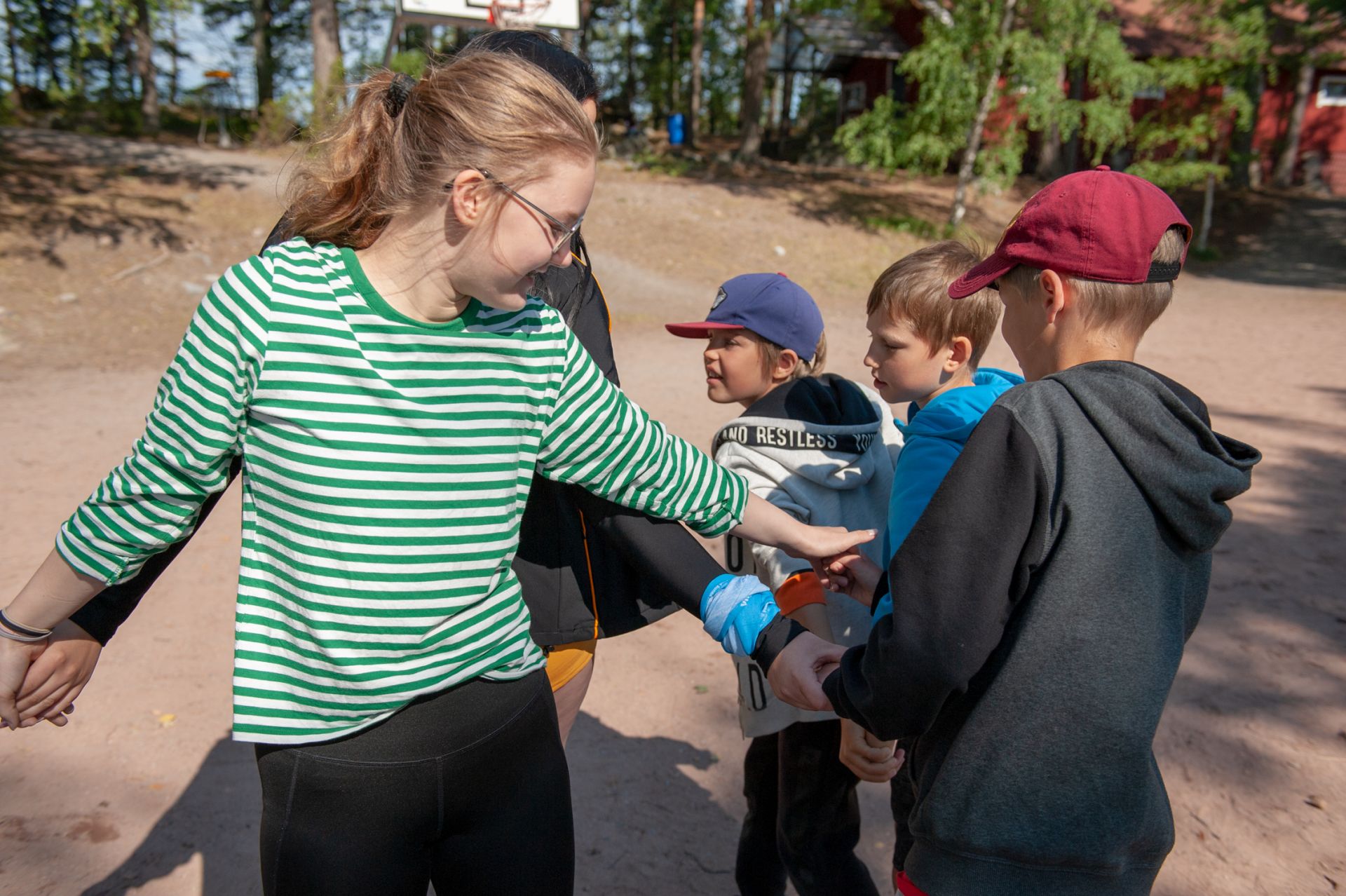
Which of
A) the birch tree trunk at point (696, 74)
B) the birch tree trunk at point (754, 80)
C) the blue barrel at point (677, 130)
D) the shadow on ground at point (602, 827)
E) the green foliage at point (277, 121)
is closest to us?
the shadow on ground at point (602, 827)

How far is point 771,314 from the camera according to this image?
97.3 inches

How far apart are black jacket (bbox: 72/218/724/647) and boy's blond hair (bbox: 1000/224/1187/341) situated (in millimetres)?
813

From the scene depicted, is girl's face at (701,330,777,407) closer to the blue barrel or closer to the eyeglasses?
the eyeglasses

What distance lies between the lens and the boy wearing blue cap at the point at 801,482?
2316 mm

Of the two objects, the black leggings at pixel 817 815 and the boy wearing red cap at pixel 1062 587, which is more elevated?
the boy wearing red cap at pixel 1062 587

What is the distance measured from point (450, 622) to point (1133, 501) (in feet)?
3.47

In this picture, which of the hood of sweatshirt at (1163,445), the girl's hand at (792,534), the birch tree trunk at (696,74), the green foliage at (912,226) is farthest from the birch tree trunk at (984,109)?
the hood of sweatshirt at (1163,445)

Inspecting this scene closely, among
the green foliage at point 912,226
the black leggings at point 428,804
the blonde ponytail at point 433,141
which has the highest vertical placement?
the blonde ponytail at point 433,141

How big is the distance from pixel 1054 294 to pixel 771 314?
1008 millimetres

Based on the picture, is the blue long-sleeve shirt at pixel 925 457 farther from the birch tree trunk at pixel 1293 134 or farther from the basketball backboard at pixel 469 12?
the birch tree trunk at pixel 1293 134

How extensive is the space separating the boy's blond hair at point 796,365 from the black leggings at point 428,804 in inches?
42.4

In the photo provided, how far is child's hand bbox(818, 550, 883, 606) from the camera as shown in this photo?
74.9 inches

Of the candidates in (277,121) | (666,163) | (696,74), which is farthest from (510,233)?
(696,74)

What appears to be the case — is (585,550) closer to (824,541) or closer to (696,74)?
(824,541)
